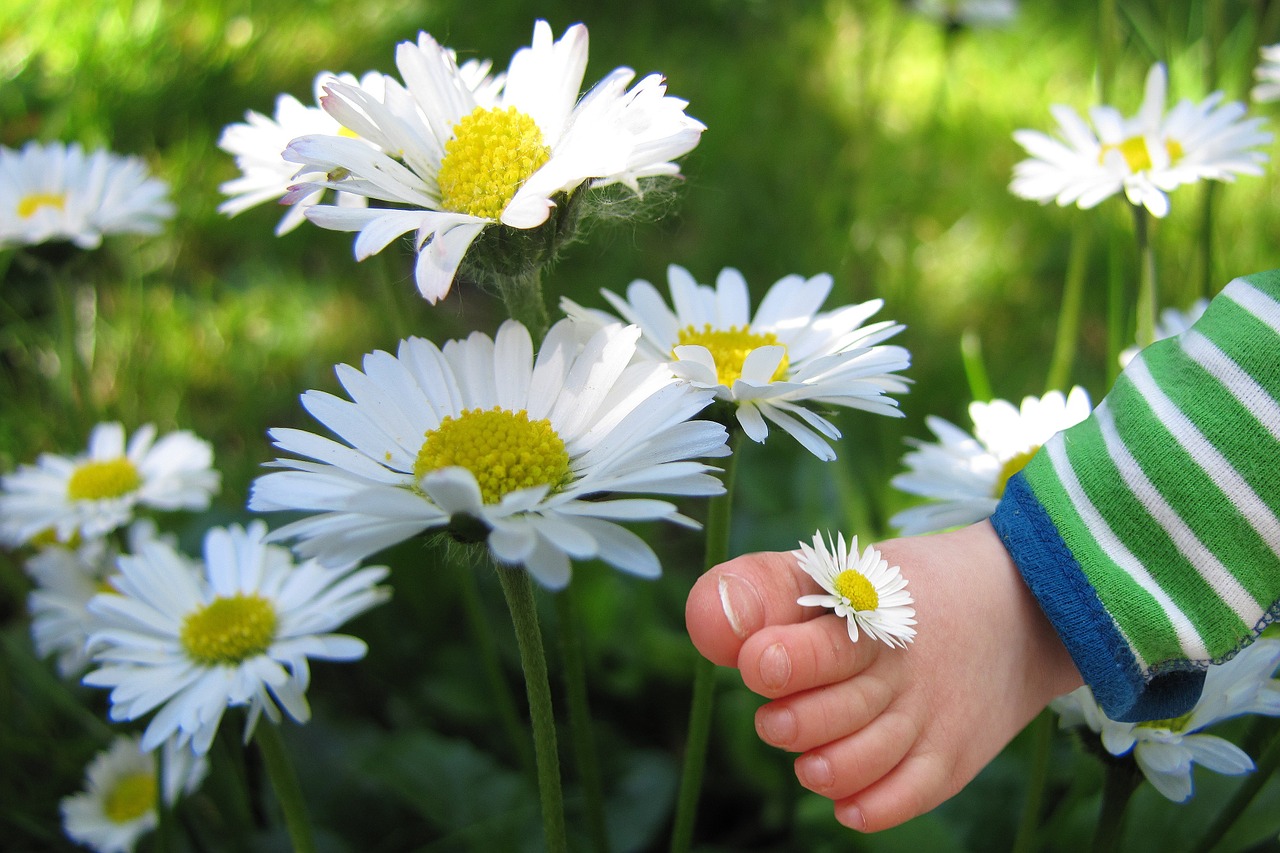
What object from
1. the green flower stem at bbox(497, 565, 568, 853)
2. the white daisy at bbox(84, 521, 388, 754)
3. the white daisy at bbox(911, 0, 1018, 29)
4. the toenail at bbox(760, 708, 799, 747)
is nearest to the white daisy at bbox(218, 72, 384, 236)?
the white daisy at bbox(84, 521, 388, 754)

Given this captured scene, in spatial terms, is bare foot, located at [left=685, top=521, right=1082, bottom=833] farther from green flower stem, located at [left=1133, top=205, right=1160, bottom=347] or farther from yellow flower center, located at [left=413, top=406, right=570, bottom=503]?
green flower stem, located at [left=1133, top=205, right=1160, bottom=347]

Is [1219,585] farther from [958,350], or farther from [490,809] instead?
[958,350]

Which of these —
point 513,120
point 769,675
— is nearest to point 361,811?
point 769,675

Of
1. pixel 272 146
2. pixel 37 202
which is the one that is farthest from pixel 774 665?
pixel 37 202

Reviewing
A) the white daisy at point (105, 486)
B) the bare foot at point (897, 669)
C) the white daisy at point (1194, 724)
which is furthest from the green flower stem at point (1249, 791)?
the white daisy at point (105, 486)

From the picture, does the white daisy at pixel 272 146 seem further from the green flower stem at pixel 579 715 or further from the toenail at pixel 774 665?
the toenail at pixel 774 665
